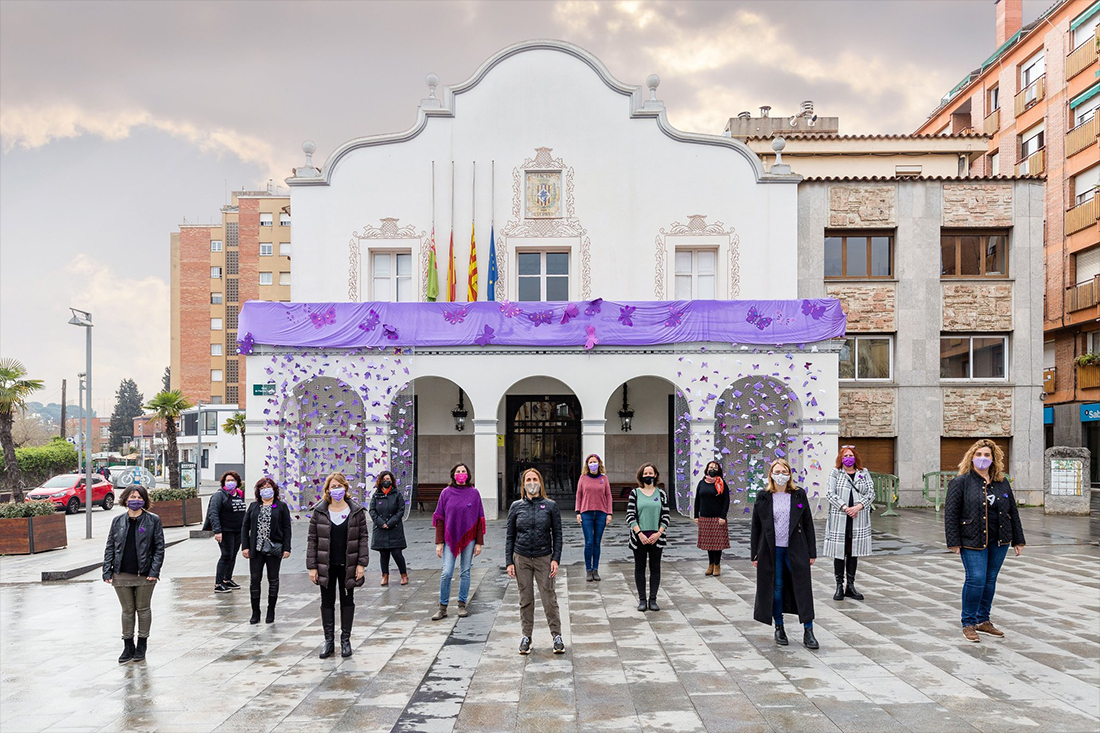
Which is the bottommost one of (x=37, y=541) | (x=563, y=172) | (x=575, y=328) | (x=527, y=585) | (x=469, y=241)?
(x=37, y=541)

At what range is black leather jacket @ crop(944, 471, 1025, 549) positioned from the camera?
Result: 8.09 meters

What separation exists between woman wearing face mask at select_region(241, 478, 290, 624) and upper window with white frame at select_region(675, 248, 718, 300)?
14.0 m

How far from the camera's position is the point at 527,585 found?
8.03m

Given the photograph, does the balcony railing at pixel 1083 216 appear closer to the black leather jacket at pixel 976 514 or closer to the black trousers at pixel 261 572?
the black leather jacket at pixel 976 514

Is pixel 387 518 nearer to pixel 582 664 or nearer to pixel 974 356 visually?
pixel 582 664

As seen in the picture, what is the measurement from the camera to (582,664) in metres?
7.55

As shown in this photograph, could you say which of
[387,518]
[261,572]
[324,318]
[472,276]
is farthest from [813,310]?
[261,572]

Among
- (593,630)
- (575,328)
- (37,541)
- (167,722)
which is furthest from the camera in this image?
(575,328)

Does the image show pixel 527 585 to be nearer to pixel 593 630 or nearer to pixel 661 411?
pixel 593 630

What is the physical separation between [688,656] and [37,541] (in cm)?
1668

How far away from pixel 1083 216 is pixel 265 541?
105ft

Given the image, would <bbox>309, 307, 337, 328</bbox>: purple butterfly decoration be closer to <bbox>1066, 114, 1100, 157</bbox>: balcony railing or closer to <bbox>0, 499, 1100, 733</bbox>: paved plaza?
<bbox>0, 499, 1100, 733</bbox>: paved plaza

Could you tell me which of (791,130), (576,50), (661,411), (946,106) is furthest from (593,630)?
(946,106)

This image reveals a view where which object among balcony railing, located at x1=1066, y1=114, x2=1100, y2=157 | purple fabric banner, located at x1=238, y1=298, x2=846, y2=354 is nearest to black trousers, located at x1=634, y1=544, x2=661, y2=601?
purple fabric banner, located at x1=238, y1=298, x2=846, y2=354
